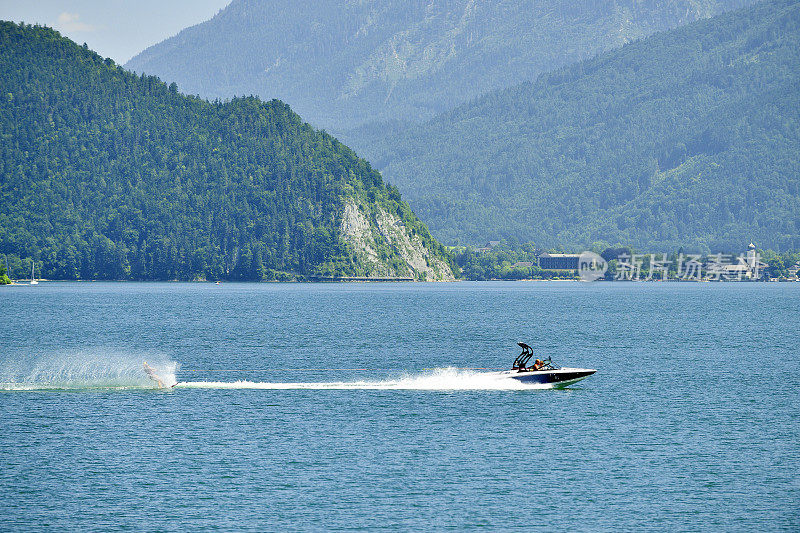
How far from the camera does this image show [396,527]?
48312 millimetres

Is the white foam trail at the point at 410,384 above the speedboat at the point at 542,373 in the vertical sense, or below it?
below

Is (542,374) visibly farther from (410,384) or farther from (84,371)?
(84,371)

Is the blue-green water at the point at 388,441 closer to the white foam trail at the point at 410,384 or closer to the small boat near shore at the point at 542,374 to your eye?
the white foam trail at the point at 410,384

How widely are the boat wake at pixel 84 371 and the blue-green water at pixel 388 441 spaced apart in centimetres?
39

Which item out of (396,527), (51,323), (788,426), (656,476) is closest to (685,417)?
(788,426)

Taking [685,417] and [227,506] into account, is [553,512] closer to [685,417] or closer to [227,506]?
[227,506]

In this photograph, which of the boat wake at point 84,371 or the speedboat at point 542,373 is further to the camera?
the boat wake at point 84,371

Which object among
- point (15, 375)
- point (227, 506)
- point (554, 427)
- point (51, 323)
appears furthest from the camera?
point (51, 323)

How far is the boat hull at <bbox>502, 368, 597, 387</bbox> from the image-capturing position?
81812mm

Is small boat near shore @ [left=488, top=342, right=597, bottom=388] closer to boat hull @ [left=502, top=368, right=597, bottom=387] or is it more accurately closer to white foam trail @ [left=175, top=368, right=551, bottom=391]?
boat hull @ [left=502, top=368, right=597, bottom=387]

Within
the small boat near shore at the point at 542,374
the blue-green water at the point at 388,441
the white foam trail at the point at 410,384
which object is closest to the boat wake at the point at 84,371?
the blue-green water at the point at 388,441

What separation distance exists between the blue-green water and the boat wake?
0.39 metres

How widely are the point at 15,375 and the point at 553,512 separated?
191ft

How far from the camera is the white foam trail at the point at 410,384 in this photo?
84562 millimetres
